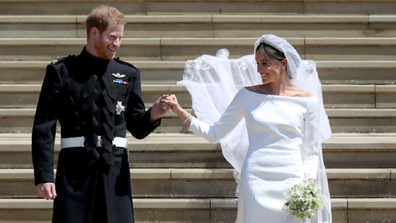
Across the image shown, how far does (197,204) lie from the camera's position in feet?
16.1

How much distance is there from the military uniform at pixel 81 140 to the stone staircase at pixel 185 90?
1.66m

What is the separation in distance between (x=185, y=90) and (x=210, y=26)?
4.61 feet

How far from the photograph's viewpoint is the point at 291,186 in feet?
11.7

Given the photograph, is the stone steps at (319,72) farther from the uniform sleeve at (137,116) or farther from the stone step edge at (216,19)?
the uniform sleeve at (137,116)

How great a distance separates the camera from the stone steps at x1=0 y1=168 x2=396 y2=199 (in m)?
5.06

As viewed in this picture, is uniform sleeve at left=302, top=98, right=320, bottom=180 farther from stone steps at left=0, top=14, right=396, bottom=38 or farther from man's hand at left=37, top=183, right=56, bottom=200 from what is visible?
stone steps at left=0, top=14, right=396, bottom=38

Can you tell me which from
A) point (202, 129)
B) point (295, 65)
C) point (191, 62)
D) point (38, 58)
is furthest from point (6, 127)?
point (295, 65)

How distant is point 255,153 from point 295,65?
614 mm

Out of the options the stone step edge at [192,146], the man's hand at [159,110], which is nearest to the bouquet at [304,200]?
the man's hand at [159,110]

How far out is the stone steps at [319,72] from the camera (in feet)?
21.6

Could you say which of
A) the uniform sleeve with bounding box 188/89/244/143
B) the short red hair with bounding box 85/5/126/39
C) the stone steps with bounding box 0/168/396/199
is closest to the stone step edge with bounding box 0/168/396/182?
the stone steps with bounding box 0/168/396/199

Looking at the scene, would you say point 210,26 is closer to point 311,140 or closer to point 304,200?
point 311,140

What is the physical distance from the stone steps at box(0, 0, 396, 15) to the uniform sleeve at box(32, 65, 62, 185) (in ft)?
15.0

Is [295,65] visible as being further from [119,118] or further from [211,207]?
[211,207]
